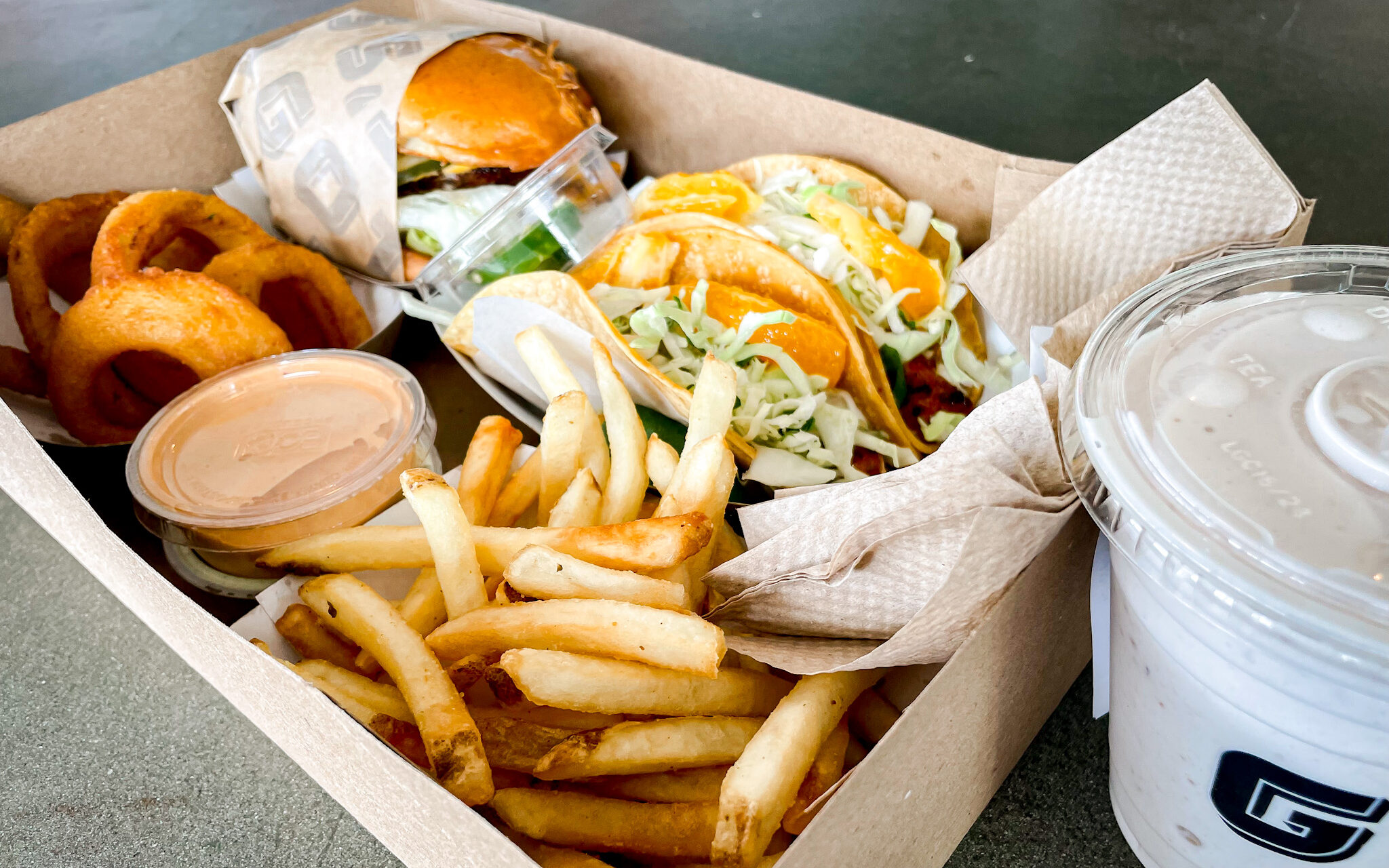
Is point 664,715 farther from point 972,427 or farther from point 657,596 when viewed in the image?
point 972,427

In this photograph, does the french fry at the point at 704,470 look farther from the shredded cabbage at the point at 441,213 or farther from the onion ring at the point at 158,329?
the shredded cabbage at the point at 441,213

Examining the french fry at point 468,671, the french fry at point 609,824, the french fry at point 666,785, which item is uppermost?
the french fry at point 468,671

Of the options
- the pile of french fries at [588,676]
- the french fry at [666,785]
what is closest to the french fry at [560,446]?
the pile of french fries at [588,676]

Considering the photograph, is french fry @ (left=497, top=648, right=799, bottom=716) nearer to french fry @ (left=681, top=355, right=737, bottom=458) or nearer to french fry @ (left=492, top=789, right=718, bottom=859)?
french fry @ (left=492, top=789, right=718, bottom=859)

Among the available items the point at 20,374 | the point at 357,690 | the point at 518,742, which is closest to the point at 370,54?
the point at 20,374

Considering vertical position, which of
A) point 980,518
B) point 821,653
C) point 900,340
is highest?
point 980,518

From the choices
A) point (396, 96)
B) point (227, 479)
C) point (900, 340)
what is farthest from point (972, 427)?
point (396, 96)
